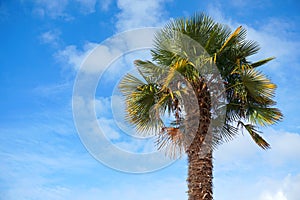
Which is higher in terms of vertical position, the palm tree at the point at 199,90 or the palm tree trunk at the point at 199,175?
the palm tree at the point at 199,90

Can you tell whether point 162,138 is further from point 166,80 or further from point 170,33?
point 170,33

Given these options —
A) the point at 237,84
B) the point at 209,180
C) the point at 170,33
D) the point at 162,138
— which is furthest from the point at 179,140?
the point at 170,33

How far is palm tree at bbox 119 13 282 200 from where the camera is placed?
10.5m

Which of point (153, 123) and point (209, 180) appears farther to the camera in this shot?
point (153, 123)

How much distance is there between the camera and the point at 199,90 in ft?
35.1

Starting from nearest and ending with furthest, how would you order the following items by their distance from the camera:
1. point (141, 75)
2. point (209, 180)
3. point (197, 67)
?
point (209, 180) → point (197, 67) → point (141, 75)

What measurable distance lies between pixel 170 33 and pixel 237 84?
2.19 metres

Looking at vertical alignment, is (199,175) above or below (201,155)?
below

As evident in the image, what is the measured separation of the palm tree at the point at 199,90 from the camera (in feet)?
34.4

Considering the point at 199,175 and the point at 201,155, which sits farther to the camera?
the point at 201,155

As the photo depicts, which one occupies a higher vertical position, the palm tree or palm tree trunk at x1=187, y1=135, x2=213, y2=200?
the palm tree

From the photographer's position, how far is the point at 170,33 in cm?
1141

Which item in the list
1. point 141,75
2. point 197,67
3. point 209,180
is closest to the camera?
point 209,180

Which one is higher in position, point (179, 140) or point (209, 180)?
point (179, 140)
